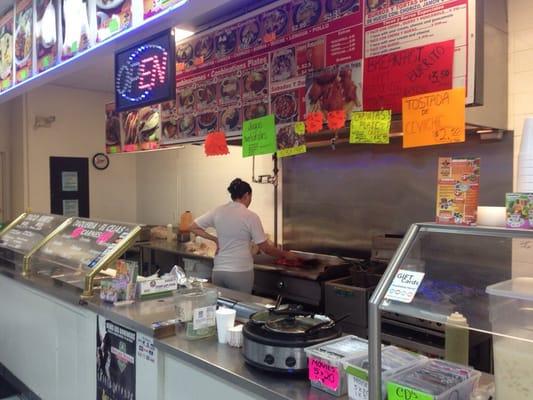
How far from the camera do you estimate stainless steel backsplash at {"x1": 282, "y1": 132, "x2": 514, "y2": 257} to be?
3.20m

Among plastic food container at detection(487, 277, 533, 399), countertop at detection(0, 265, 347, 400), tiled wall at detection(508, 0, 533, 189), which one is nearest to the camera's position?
plastic food container at detection(487, 277, 533, 399)

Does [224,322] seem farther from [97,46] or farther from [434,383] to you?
[97,46]

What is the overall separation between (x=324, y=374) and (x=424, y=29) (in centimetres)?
182

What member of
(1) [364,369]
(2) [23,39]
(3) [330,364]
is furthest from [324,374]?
(2) [23,39]

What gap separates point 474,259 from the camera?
4.59ft

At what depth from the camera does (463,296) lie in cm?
134

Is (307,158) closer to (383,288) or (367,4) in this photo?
(367,4)

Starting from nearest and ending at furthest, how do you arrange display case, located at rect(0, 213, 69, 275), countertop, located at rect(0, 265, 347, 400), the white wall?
countertop, located at rect(0, 265, 347, 400)
display case, located at rect(0, 213, 69, 275)
the white wall

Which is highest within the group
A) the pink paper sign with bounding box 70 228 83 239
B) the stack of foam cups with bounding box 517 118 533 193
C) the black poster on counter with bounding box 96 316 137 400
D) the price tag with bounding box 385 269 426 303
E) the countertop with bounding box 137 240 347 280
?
the stack of foam cups with bounding box 517 118 533 193

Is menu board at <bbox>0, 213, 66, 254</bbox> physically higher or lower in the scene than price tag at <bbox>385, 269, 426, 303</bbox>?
lower

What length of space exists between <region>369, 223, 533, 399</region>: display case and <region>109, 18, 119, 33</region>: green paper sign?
1.79 metres

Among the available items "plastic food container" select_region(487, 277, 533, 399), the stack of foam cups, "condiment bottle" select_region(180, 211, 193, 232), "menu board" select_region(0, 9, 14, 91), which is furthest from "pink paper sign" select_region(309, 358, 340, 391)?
"condiment bottle" select_region(180, 211, 193, 232)

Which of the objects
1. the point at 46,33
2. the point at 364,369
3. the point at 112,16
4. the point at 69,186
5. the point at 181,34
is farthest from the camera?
the point at 69,186

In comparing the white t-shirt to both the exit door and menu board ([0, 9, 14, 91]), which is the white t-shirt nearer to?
menu board ([0, 9, 14, 91])
